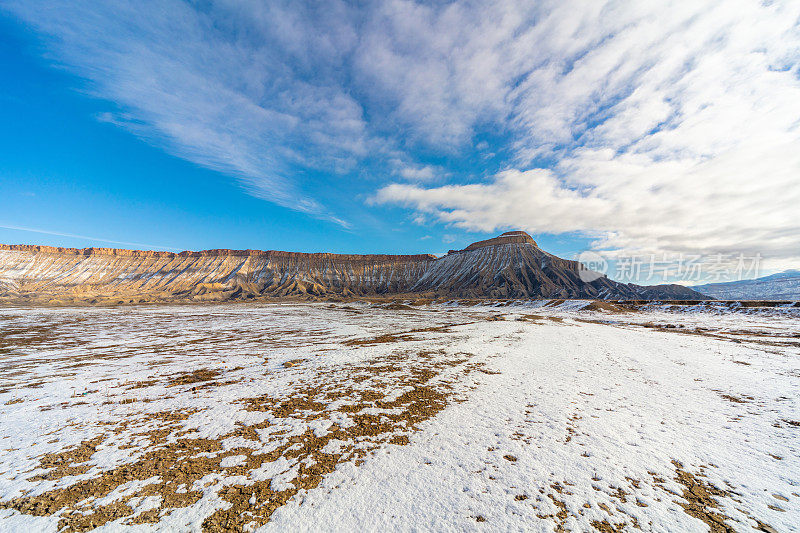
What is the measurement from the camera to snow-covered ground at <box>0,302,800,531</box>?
422 cm

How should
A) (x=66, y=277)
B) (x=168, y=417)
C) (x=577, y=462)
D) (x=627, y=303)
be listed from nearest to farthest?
1. (x=577, y=462)
2. (x=168, y=417)
3. (x=627, y=303)
4. (x=66, y=277)

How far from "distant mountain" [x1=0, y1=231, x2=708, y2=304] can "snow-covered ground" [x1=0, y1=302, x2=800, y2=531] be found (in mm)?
94110

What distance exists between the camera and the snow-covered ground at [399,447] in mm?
4223

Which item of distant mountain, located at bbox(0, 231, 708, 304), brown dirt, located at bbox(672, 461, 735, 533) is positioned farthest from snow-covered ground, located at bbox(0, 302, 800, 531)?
distant mountain, located at bbox(0, 231, 708, 304)

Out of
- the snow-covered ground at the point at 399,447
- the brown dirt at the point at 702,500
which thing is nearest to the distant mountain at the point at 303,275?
the snow-covered ground at the point at 399,447

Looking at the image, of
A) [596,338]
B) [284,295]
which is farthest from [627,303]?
[284,295]

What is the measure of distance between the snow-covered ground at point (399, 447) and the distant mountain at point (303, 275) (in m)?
94.1

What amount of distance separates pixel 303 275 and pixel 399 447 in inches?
5718

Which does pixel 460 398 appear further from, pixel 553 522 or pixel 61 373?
pixel 61 373

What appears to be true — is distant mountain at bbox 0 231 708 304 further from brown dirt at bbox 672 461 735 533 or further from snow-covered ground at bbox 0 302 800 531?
brown dirt at bbox 672 461 735 533

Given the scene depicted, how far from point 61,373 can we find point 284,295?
4385 inches

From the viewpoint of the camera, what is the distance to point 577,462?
5605 mm

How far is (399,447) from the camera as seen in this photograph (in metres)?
6.12

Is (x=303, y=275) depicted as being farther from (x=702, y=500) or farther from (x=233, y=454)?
(x=702, y=500)
